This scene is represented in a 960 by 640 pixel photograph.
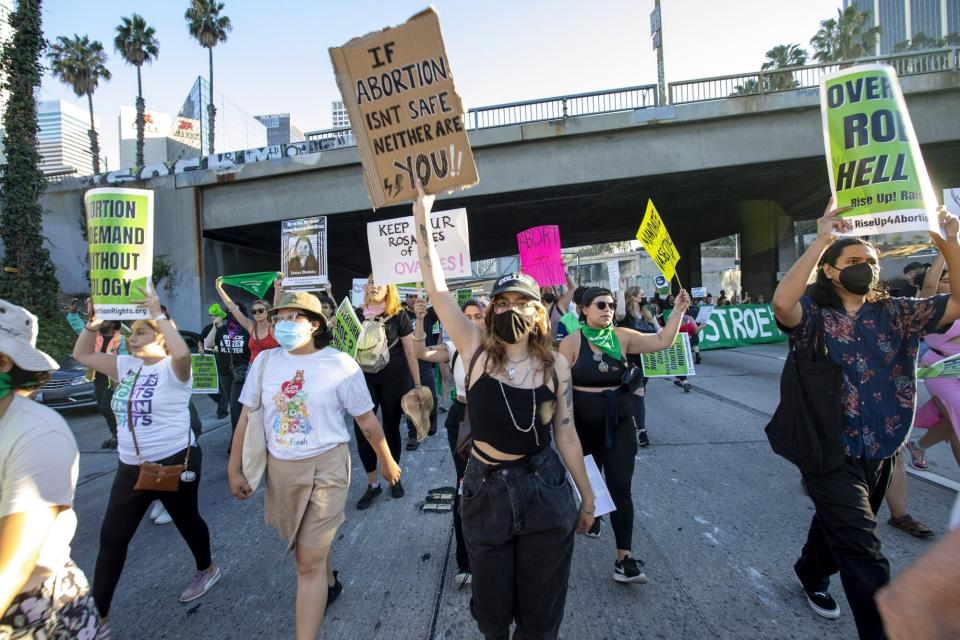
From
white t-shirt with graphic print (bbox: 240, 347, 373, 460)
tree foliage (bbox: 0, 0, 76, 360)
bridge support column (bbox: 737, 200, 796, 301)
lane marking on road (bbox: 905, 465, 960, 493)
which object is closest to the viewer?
white t-shirt with graphic print (bbox: 240, 347, 373, 460)

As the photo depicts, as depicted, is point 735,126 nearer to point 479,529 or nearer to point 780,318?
point 780,318

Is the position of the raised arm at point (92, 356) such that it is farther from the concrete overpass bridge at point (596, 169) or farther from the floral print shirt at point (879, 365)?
the concrete overpass bridge at point (596, 169)

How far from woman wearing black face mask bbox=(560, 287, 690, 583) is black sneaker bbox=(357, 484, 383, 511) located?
2203 mm

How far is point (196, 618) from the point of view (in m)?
2.85

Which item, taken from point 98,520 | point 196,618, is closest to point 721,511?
point 196,618

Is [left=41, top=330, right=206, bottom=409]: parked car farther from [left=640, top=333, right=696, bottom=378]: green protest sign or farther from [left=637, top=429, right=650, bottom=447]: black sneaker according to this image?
[left=640, top=333, right=696, bottom=378]: green protest sign

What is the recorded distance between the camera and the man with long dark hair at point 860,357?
2221 millimetres

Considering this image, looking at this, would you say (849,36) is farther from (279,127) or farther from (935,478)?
(279,127)

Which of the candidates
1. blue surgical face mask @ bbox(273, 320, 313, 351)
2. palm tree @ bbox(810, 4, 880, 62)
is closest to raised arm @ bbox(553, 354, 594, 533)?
blue surgical face mask @ bbox(273, 320, 313, 351)

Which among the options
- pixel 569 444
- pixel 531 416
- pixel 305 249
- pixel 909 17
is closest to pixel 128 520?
pixel 531 416

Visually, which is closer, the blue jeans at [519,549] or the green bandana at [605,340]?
the blue jeans at [519,549]

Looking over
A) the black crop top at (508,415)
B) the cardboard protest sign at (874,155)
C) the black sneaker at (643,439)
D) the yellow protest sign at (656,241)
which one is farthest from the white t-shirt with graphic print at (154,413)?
the black sneaker at (643,439)

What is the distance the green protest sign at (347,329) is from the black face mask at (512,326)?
320cm

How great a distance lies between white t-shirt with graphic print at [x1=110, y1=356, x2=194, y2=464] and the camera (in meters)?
2.85
